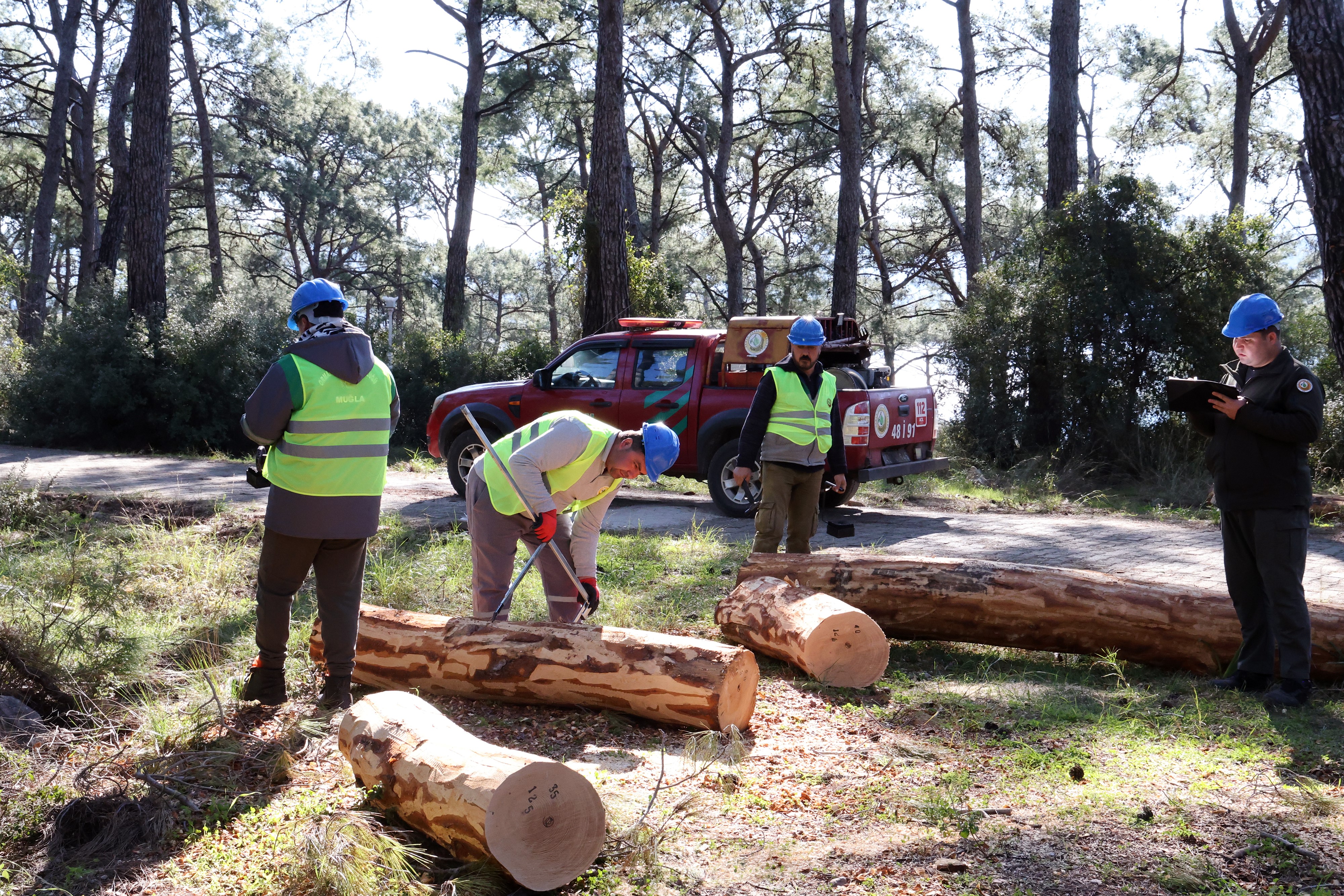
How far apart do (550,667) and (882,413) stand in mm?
5979

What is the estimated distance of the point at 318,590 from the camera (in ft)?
15.6

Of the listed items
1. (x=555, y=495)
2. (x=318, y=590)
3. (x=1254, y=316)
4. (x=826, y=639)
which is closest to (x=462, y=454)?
(x=555, y=495)

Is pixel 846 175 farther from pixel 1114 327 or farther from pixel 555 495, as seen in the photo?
pixel 555 495

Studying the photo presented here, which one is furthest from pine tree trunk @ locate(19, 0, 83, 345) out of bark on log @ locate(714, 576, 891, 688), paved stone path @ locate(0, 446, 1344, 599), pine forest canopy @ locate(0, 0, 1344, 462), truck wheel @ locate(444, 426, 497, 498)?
bark on log @ locate(714, 576, 891, 688)

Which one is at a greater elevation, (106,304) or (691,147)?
(691,147)

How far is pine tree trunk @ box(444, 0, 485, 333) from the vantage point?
24641 millimetres

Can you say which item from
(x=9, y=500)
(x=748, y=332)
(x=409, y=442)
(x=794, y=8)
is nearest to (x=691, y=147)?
(x=794, y=8)

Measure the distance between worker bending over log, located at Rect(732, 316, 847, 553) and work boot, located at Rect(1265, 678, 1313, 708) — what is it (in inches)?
111

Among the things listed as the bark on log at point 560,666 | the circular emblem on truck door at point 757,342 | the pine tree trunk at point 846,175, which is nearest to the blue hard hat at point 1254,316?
the bark on log at point 560,666

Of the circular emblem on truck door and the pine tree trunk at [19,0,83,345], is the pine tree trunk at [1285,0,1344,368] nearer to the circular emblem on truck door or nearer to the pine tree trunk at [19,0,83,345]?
the circular emblem on truck door

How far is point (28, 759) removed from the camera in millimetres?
3906

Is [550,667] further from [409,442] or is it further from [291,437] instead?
[409,442]

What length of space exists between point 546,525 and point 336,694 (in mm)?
1217

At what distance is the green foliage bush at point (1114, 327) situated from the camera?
563 inches
